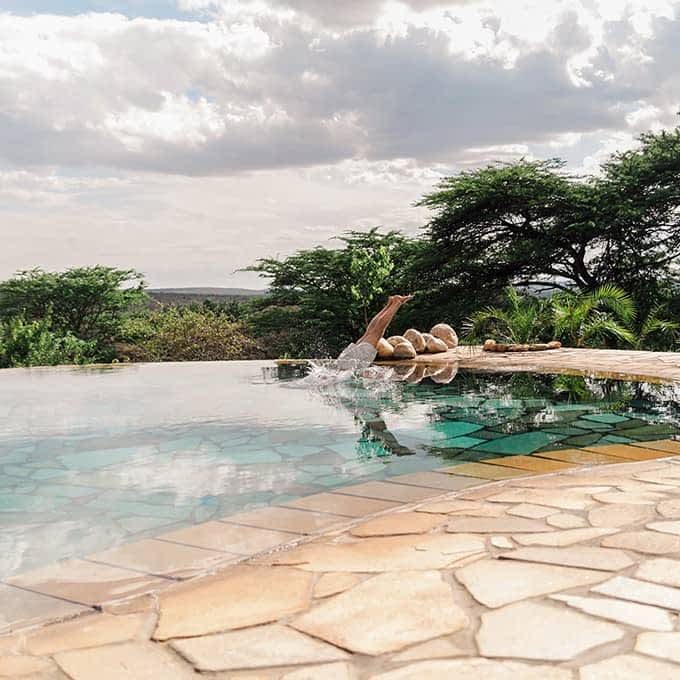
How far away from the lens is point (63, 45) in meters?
7.51

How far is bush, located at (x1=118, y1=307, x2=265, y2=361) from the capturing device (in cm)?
1459

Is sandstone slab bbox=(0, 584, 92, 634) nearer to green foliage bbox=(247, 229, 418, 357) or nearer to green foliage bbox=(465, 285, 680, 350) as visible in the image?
green foliage bbox=(465, 285, 680, 350)

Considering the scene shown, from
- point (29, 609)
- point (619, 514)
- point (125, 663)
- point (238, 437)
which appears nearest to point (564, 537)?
point (619, 514)

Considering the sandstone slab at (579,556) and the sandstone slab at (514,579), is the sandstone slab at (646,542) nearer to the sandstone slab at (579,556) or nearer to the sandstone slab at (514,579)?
the sandstone slab at (579,556)

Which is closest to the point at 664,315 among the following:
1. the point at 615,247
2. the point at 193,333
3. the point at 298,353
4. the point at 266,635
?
the point at 615,247

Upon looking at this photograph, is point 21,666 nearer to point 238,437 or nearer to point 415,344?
point 238,437

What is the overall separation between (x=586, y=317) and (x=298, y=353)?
6.35 m

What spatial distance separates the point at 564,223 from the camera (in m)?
14.7

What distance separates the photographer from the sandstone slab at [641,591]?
192 centimetres

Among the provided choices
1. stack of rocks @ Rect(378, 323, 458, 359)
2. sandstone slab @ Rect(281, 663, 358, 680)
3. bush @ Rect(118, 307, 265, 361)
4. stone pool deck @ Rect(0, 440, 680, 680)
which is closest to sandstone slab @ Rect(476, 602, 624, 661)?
stone pool deck @ Rect(0, 440, 680, 680)

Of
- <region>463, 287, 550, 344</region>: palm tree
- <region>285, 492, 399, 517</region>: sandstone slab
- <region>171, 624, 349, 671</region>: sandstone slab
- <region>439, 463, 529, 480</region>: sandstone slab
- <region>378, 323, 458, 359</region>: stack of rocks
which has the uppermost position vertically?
<region>463, 287, 550, 344</region>: palm tree

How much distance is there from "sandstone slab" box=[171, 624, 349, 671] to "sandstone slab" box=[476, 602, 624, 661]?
37 centimetres

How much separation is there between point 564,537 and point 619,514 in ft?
1.14

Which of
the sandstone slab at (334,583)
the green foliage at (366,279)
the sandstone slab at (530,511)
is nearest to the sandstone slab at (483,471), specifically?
the sandstone slab at (530,511)
